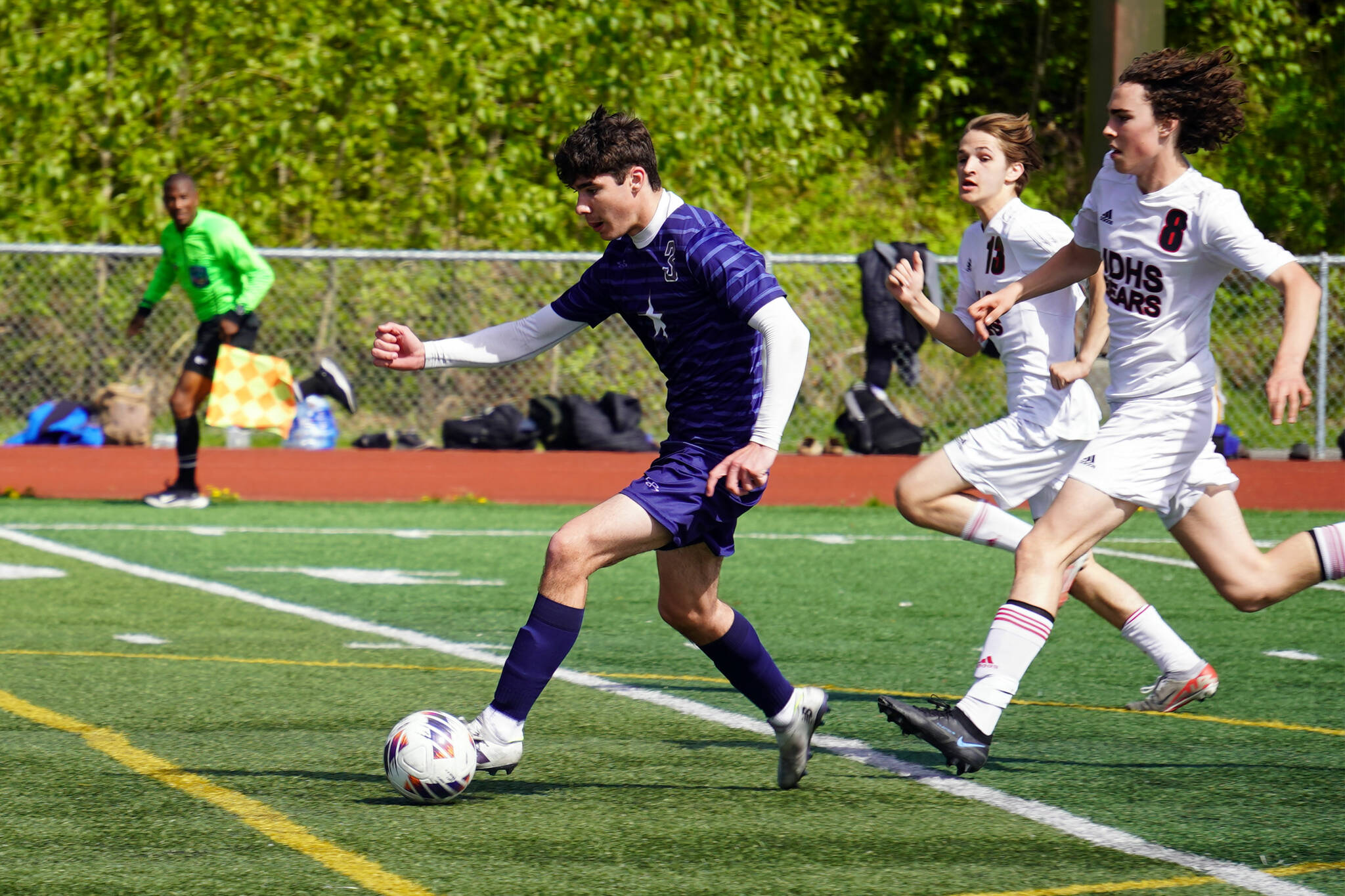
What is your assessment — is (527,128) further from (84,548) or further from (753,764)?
(753,764)

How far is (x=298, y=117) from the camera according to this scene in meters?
16.4

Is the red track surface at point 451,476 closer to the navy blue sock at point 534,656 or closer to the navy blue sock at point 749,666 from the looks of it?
the navy blue sock at point 749,666

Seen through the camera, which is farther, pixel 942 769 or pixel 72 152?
pixel 72 152

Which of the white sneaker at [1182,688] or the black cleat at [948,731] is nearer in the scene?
the black cleat at [948,731]

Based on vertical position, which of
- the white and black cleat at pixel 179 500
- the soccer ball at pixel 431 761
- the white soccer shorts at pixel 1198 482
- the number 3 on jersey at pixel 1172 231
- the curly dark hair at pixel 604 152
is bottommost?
the white and black cleat at pixel 179 500

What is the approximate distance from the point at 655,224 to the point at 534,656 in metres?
1.18

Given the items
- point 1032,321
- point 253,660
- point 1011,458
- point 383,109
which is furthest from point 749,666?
point 383,109

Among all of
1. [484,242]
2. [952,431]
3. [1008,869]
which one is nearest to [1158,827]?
[1008,869]

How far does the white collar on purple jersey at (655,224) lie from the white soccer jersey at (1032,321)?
2003 mm

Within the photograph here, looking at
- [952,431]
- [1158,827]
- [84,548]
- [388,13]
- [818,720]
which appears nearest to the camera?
[1158,827]

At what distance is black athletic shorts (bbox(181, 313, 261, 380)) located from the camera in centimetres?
1152

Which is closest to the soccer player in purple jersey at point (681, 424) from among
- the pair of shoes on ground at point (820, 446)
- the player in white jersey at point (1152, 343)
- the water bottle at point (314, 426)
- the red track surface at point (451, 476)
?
the player in white jersey at point (1152, 343)

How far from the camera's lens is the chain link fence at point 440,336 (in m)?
13.0

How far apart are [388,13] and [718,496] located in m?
12.8
